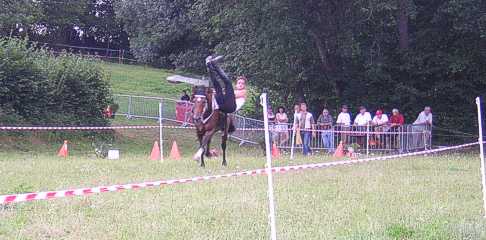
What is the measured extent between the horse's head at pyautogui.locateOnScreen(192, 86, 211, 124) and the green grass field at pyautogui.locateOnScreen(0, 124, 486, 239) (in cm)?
112

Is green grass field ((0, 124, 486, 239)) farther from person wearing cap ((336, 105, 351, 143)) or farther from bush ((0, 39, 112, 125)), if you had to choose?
bush ((0, 39, 112, 125))

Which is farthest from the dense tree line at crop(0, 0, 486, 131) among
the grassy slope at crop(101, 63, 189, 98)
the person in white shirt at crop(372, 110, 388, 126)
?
the grassy slope at crop(101, 63, 189, 98)

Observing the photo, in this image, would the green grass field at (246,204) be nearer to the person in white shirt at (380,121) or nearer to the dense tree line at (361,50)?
the person in white shirt at (380,121)

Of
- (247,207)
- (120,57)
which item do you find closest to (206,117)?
(247,207)

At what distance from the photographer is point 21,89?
2455 centimetres

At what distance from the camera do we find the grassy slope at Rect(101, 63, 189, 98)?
45878 mm

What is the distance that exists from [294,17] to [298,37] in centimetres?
77

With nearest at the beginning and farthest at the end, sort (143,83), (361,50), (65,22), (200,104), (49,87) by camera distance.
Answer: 1. (200,104)
2. (49,87)
3. (361,50)
4. (143,83)
5. (65,22)

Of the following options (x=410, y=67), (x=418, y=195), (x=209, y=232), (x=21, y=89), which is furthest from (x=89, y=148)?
(x=209, y=232)

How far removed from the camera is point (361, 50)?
93.2 ft

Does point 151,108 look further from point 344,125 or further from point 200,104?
point 200,104

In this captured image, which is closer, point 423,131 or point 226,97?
point 226,97

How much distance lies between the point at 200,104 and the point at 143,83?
36.2 metres

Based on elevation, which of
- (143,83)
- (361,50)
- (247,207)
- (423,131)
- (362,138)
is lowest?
(247,207)
